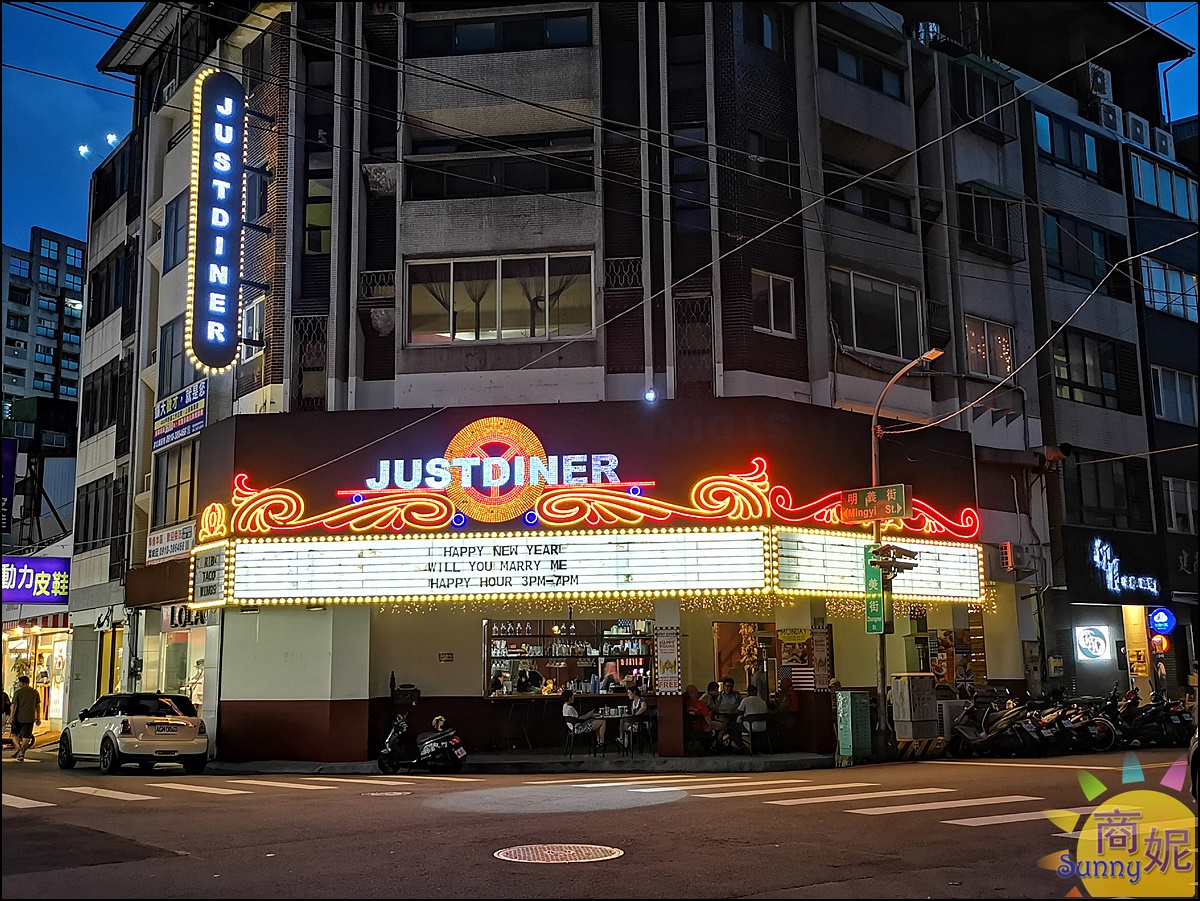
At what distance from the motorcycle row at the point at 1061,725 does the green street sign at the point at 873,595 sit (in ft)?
9.35

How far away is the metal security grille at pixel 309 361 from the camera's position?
88.5ft

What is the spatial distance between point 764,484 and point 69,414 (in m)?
30.2

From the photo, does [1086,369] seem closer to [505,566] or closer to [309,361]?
[505,566]

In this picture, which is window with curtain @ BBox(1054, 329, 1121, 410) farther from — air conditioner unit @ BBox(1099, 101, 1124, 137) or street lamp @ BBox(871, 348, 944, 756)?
street lamp @ BBox(871, 348, 944, 756)

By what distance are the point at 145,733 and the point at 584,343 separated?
1194 cm

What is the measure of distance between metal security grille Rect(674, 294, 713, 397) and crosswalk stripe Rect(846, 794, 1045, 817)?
497 inches

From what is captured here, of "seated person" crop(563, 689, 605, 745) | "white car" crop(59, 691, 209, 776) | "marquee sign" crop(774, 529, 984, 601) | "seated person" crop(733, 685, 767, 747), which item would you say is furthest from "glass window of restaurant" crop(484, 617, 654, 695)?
"white car" crop(59, 691, 209, 776)

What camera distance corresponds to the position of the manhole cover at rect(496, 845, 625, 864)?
10836 mm

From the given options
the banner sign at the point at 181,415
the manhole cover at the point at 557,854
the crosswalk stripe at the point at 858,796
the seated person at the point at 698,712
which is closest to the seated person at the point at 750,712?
the seated person at the point at 698,712

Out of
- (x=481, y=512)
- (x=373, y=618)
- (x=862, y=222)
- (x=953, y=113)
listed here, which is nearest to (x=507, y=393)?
(x=481, y=512)

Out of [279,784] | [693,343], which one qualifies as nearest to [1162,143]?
[693,343]

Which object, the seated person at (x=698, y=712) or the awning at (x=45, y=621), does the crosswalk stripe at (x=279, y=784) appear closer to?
the seated person at (x=698, y=712)

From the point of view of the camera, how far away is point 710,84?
89.3ft

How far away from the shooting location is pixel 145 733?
73.0 ft
